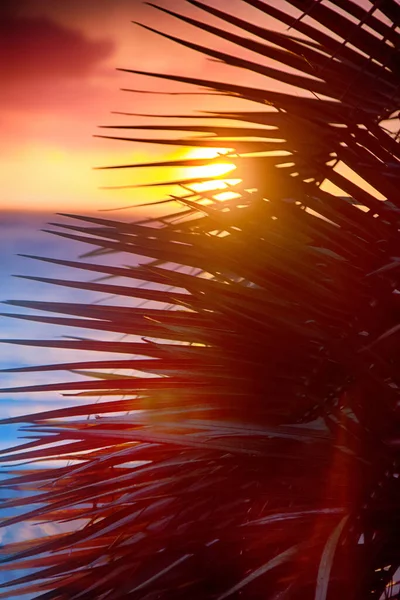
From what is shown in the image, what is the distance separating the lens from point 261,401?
56cm

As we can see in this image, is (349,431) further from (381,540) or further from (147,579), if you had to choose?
(147,579)

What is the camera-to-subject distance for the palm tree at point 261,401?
1.66ft

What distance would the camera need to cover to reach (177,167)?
2.56ft

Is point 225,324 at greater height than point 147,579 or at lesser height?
greater

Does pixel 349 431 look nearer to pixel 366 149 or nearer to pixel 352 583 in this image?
pixel 352 583

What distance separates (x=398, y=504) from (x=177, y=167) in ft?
1.39

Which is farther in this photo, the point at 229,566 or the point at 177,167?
the point at 177,167

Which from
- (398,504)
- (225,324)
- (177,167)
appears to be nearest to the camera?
(398,504)

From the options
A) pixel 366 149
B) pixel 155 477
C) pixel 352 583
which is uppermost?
pixel 366 149

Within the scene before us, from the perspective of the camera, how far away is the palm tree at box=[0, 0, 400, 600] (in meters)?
0.51

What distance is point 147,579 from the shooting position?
0.54 m

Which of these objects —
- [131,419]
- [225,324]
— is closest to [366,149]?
[225,324]

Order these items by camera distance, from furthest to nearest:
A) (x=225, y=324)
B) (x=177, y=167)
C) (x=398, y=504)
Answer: (x=177, y=167) < (x=225, y=324) < (x=398, y=504)

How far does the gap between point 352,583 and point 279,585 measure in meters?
0.05
